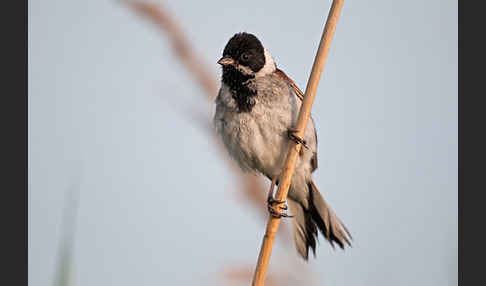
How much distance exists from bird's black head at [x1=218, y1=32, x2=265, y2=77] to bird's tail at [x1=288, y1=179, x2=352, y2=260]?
890 mm

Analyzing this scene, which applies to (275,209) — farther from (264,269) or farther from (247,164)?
(247,164)

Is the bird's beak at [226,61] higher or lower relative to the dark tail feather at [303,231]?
higher

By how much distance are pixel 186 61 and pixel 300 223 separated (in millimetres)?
1606

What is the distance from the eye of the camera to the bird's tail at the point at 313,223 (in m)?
3.01

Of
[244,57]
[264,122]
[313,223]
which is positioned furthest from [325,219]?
[244,57]

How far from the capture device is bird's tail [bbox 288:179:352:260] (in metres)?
3.01

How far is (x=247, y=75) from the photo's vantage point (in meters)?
3.05

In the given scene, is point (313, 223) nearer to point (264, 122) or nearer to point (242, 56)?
point (264, 122)

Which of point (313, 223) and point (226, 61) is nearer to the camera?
point (226, 61)

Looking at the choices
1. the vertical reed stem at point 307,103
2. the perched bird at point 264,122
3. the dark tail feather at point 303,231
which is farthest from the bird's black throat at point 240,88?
the dark tail feather at point 303,231

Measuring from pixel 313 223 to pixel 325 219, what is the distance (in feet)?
0.42

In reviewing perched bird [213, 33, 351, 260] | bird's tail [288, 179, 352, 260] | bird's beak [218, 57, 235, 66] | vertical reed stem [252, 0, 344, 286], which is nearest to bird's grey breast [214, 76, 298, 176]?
perched bird [213, 33, 351, 260]

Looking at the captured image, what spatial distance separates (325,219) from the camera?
126 inches

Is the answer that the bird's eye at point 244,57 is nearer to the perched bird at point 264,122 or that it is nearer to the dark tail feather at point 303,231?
the perched bird at point 264,122
